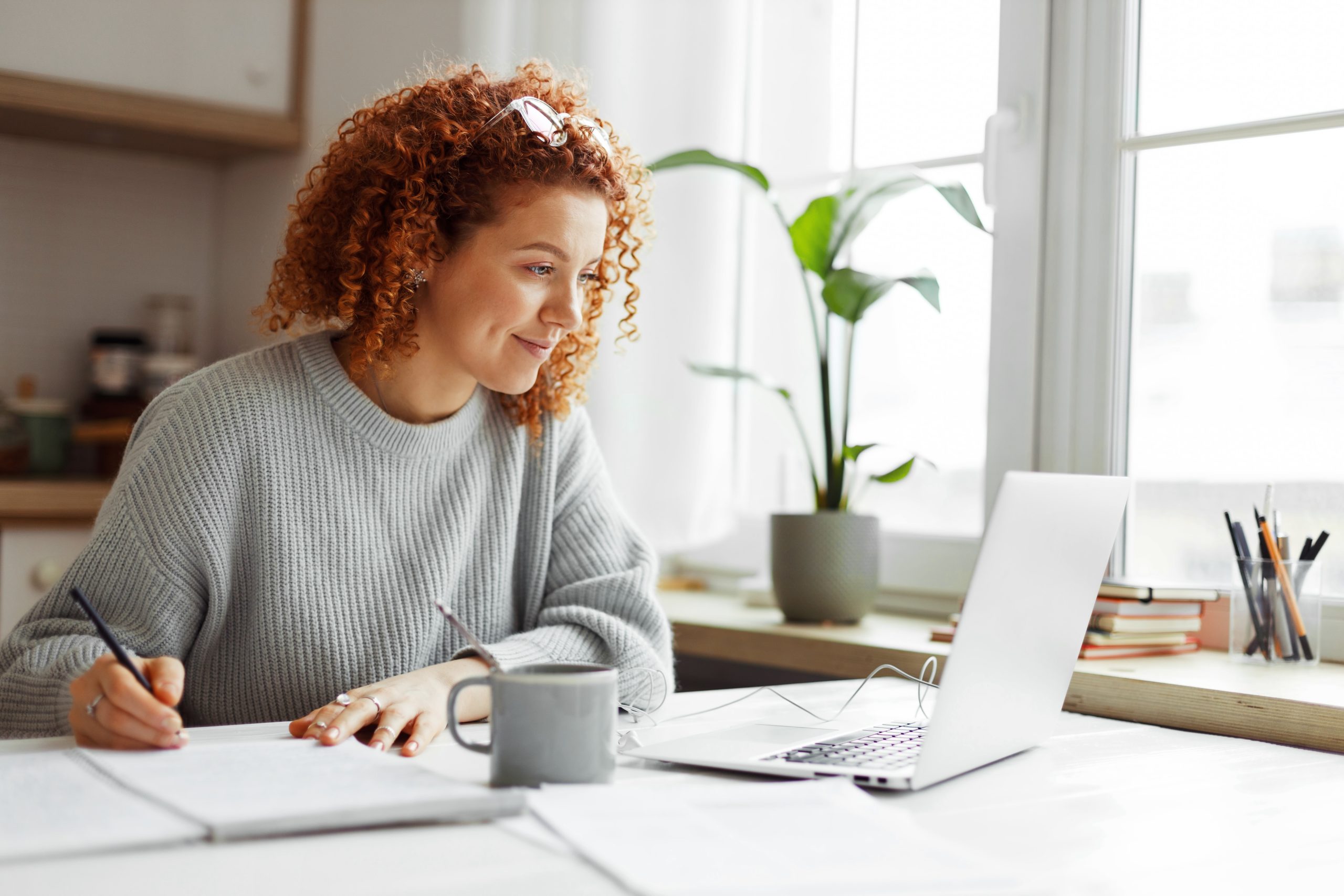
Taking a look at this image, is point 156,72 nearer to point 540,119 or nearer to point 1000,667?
point 540,119

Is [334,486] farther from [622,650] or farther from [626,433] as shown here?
[626,433]

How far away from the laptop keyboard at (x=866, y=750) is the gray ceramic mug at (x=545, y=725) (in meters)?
0.17

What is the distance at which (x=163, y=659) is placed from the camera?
0.97m

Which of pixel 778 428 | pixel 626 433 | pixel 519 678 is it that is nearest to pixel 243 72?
pixel 626 433

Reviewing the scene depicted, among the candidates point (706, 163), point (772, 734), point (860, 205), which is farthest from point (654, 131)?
point (772, 734)

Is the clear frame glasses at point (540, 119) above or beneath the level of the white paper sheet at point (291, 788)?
above

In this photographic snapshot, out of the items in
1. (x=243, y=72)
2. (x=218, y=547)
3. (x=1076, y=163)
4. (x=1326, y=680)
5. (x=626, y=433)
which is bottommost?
(x=1326, y=680)

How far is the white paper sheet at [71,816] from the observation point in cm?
71

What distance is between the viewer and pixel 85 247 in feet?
9.19

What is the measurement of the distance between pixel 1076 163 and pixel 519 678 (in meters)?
1.28

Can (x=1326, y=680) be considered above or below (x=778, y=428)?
below

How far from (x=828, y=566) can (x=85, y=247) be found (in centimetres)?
188

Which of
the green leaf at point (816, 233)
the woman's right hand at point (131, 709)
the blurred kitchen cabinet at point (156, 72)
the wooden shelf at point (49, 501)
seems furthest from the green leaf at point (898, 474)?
the blurred kitchen cabinet at point (156, 72)

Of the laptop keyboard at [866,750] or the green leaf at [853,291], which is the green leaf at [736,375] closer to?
the green leaf at [853,291]
